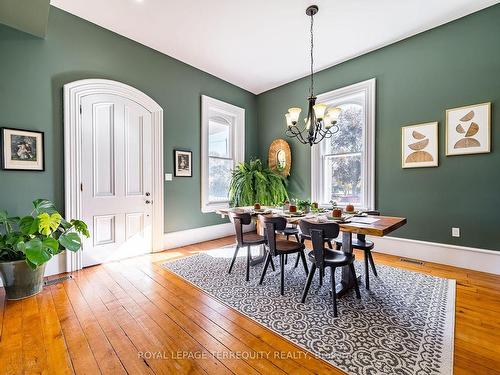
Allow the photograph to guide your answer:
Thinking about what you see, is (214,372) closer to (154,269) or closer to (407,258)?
(154,269)

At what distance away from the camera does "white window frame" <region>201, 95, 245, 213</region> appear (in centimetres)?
438

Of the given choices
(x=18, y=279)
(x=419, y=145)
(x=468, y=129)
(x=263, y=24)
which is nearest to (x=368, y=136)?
(x=419, y=145)

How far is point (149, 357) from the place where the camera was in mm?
1515

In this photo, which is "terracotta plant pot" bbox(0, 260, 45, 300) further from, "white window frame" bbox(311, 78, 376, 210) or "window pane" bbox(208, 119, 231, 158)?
"white window frame" bbox(311, 78, 376, 210)

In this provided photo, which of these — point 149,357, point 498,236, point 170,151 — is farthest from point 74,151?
point 498,236

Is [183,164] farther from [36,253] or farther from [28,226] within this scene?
[36,253]

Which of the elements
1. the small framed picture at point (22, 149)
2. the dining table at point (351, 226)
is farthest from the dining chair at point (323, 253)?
the small framed picture at point (22, 149)

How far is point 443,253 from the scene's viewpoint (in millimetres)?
3148

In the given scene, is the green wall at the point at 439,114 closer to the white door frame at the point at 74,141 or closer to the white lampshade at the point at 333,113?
the white lampshade at the point at 333,113

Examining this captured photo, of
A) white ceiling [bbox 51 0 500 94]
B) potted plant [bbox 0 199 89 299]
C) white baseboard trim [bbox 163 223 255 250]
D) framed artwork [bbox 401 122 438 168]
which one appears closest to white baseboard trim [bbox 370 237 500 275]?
framed artwork [bbox 401 122 438 168]

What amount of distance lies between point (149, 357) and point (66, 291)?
155 centimetres

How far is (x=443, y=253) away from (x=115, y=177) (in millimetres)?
4561

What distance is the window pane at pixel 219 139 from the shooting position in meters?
4.68

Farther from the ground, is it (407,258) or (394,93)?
(394,93)
